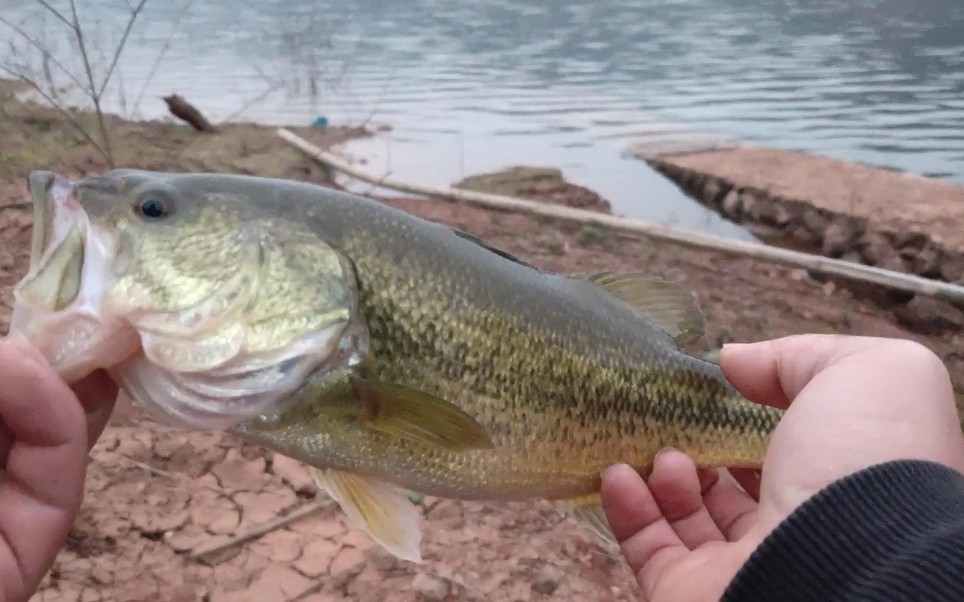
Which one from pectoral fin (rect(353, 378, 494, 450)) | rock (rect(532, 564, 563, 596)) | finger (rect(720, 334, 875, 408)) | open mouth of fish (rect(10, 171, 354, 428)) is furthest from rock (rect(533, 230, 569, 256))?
open mouth of fish (rect(10, 171, 354, 428))

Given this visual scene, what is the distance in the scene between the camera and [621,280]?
257 cm

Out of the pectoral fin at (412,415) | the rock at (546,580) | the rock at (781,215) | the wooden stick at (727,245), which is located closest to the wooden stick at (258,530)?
the rock at (546,580)

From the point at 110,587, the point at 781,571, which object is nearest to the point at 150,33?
the point at 110,587

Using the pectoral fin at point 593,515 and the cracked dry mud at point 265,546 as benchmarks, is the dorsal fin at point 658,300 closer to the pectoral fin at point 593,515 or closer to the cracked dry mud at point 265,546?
the pectoral fin at point 593,515

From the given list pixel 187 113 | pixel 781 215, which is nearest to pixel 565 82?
pixel 781 215

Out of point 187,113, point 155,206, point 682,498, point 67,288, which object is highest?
point 155,206

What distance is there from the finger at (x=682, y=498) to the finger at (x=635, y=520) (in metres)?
0.03

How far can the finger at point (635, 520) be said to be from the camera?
2.38m

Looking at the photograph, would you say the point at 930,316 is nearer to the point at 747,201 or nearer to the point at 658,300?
the point at 747,201

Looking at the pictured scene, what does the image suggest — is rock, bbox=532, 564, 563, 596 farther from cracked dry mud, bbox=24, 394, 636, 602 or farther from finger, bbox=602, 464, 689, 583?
finger, bbox=602, 464, 689, 583

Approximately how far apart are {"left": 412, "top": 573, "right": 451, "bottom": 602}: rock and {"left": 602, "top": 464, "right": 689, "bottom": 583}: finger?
103 cm

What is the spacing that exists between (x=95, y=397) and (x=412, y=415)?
753 mm

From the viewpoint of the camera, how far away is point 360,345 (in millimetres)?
2059

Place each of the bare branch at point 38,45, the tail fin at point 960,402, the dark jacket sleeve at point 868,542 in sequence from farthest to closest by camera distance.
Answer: the bare branch at point 38,45 < the tail fin at point 960,402 < the dark jacket sleeve at point 868,542
